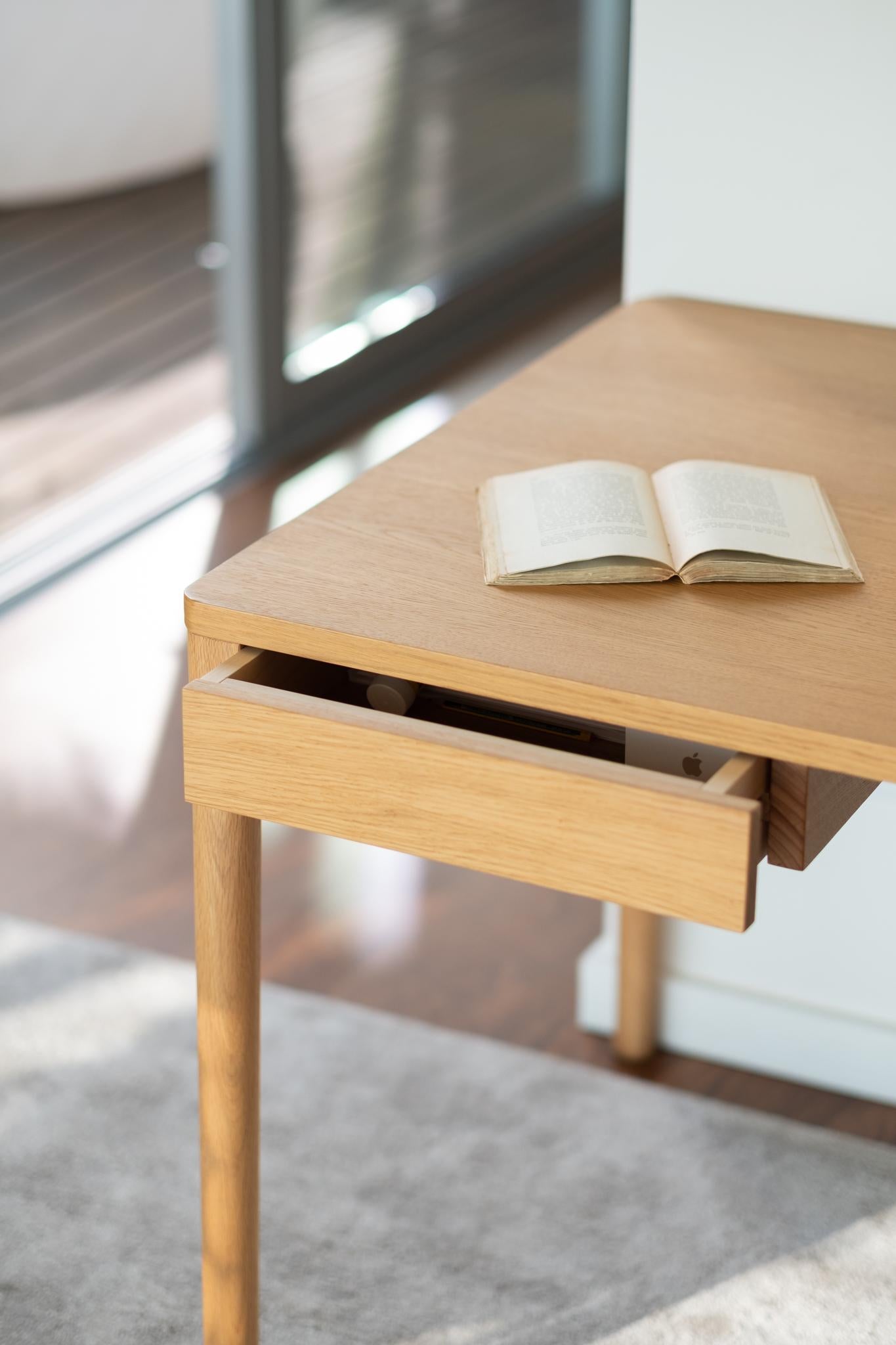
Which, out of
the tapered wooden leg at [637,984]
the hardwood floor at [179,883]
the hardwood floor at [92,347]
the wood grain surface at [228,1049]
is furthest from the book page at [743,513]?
the hardwood floor at [92,347]

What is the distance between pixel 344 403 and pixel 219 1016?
2454 mm

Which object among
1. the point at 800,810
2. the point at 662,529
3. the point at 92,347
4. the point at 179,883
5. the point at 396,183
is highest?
the point at 662,529

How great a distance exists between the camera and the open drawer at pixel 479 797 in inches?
37.4

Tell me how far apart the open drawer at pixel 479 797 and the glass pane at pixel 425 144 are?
2.33 meters

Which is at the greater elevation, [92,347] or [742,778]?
[742,778]

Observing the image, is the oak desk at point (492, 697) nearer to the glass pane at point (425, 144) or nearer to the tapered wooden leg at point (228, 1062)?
the tapered wooden leg at point (228, 1062)

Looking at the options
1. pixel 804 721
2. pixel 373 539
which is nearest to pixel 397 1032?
pixel 373 539

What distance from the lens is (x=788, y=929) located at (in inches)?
67.4

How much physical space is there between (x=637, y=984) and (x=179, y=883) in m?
0.61

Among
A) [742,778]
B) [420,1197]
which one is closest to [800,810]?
[742,778]

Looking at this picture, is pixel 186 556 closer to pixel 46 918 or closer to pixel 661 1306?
pixel 46 918

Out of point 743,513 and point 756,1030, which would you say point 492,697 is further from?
point 756,1030

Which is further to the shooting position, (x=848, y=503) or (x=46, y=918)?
(x=46, y=918)

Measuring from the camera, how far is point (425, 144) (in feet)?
12.4
